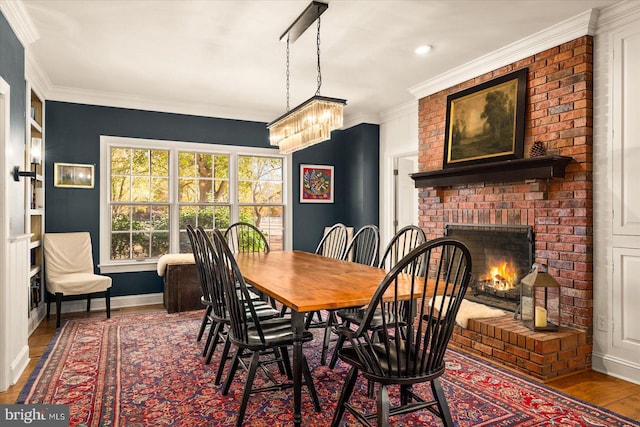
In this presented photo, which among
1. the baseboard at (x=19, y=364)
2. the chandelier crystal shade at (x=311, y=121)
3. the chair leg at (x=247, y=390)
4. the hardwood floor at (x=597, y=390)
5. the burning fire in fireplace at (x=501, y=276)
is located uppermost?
the chandelier crystal shade at (x=311, y=121)

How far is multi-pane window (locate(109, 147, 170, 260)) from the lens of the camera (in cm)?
520

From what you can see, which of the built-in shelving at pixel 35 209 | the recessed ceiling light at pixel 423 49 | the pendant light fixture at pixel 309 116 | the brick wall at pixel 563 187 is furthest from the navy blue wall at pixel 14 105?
the brick wall at pixel 563 187

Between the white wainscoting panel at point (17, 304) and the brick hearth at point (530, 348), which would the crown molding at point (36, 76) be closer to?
the white wainscoting panel at point (17, 304)

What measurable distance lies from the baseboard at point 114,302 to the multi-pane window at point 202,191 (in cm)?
71

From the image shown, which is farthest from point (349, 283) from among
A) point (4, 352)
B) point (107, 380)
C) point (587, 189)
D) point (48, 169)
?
point (48, 169)

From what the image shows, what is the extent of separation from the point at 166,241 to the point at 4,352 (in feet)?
9.40

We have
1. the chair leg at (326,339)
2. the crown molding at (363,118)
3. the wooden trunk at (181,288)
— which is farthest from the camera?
the crown molding at (363,118)

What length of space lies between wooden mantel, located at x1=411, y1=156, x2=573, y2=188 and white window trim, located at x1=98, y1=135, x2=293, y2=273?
2.21 meters

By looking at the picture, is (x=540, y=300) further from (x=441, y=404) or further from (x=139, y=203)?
(x=139, y=203)

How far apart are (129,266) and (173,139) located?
1705 millimetres

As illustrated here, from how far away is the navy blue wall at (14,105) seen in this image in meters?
2.79

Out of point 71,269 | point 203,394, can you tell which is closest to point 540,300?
point 203,394

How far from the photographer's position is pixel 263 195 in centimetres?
608

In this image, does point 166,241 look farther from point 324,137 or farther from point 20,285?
point 324,137
